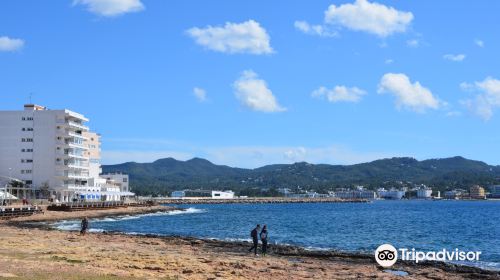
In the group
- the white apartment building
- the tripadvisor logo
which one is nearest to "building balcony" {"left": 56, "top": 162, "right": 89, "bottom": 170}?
the white apartment building

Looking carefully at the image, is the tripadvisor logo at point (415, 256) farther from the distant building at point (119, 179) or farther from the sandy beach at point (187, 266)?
the distant building at point (119, 179)

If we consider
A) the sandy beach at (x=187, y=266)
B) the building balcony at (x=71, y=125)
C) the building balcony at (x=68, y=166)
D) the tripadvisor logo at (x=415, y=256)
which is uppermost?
the building balcony at (x=71, y=125)

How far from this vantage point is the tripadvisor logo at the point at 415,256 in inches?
1466

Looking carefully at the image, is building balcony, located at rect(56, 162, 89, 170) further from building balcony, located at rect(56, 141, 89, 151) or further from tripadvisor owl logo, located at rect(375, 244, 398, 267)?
tripadvisor owl logo, located at rect(375, 244, 398, 267)

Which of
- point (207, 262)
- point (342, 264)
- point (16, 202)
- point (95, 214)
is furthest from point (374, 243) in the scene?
point (16, 202)

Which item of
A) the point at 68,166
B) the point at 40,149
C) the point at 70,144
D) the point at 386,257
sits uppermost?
the point at 70,144

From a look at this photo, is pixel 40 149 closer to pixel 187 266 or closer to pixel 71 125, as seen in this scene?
pixel 71 125

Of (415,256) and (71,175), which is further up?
(71,175)

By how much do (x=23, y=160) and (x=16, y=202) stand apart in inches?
867

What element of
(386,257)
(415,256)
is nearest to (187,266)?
(386,257)

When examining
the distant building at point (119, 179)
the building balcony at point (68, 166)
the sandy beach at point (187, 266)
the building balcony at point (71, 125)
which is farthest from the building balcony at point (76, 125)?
the sandy beach at point (187, 266)

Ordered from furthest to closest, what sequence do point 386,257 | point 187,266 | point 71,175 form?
point 71,175, point 386,257, point 187,266

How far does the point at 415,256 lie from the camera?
140 ft

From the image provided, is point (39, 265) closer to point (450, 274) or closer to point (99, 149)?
point (450, 274)
